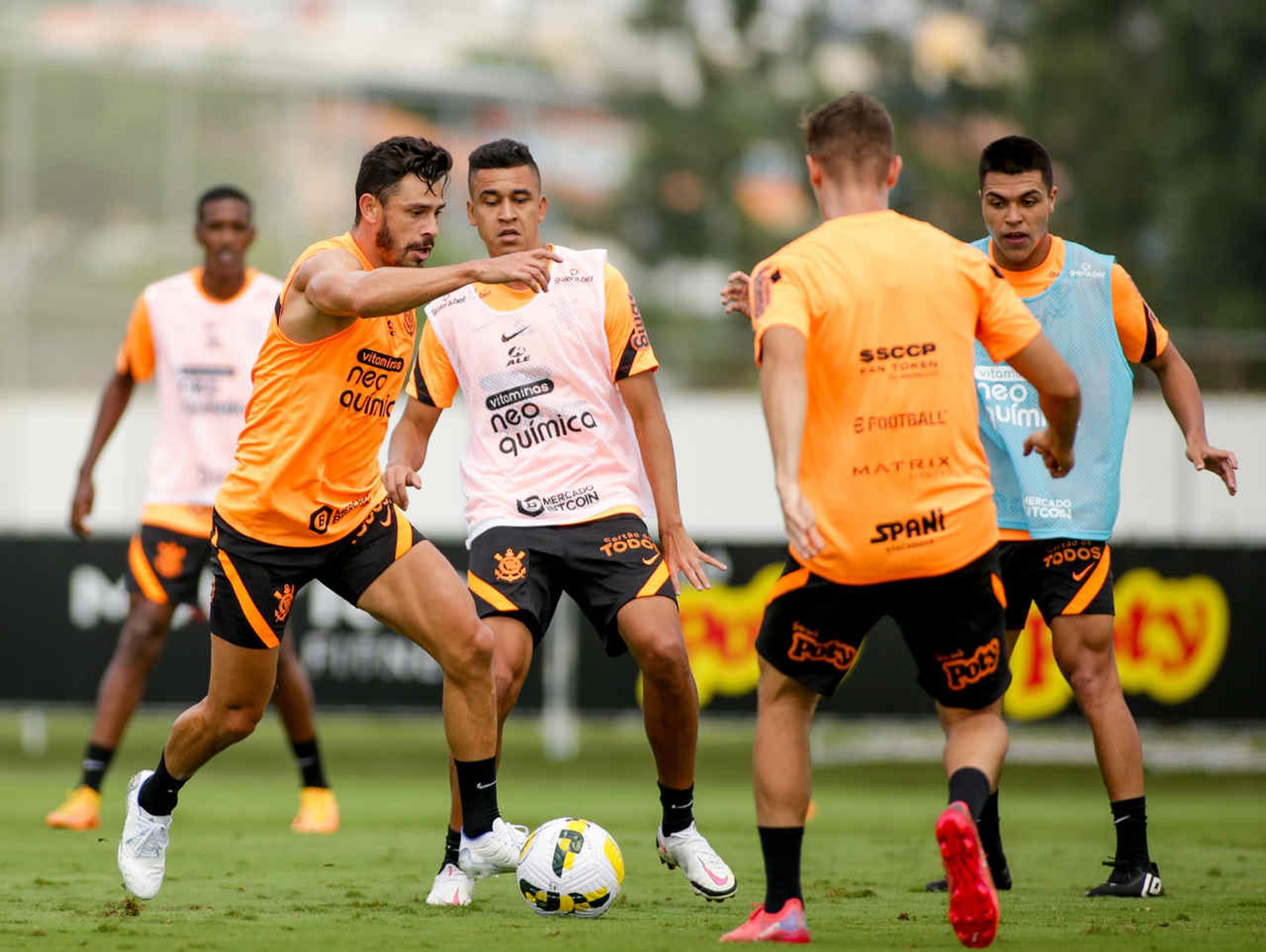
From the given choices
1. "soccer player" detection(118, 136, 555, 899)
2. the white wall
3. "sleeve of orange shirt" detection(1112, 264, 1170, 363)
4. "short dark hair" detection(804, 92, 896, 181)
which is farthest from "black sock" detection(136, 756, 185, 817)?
the white wall

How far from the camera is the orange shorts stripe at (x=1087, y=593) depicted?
7.32 m

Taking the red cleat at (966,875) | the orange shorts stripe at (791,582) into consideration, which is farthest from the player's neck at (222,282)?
the red cleat at (966,875)

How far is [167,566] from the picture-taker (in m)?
9.62

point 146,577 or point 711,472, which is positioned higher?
point 711,472

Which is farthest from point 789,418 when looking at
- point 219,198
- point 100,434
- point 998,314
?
point 100,434

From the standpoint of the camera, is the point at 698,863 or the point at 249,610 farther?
the point at 698,863

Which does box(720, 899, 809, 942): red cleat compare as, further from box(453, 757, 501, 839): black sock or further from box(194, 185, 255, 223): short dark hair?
box(194, 185, 255, 223): short dark hair

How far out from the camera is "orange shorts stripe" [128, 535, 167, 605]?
9602mm

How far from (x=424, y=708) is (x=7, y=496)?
9287 millimetres

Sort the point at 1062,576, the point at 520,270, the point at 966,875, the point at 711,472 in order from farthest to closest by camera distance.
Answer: the point at 711,472 → the point at 1062,576 → the point at 520,270 → the point at 966,875

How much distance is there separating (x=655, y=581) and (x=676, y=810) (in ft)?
2.76

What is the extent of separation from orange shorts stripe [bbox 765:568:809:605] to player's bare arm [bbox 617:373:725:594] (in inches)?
52.8

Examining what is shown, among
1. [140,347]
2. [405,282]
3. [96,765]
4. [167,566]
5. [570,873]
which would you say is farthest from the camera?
[140,347]

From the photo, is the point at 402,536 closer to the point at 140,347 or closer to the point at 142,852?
the point at 142,852
